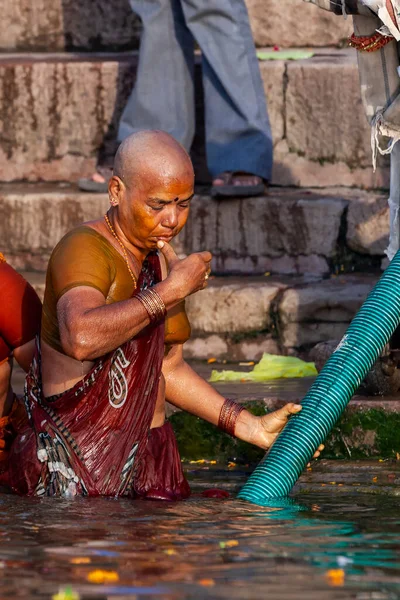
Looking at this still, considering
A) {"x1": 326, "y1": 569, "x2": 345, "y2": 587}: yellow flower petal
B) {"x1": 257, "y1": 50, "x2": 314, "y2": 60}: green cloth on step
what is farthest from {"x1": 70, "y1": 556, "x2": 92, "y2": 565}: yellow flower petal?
{"x1": 257, "y1": 50, "x2": 314, "y2": 60}: green cloth on step

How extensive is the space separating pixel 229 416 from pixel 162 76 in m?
3.37

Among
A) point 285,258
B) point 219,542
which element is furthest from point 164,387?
point 285,258

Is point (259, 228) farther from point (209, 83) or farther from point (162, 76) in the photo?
point (162, 76)

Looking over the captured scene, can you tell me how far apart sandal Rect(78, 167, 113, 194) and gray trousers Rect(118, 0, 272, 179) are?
0.76ft

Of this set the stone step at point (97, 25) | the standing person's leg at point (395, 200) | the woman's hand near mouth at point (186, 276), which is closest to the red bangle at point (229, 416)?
the woman's hand near mouth at point (186, 276)

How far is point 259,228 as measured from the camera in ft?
24.8

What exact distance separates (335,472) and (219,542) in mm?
1538

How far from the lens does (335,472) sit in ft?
17.2

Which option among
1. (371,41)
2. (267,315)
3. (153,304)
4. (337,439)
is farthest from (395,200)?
(153,304)

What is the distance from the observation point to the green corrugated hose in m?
4.76

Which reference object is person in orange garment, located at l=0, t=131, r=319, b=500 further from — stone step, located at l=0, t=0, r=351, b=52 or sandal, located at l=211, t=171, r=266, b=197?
stone step, located at l=0, t=0, r=351, b=52

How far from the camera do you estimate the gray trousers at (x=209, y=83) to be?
296 inches

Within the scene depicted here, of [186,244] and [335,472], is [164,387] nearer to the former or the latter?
[335,472]

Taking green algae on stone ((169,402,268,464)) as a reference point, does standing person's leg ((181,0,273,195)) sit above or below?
above
